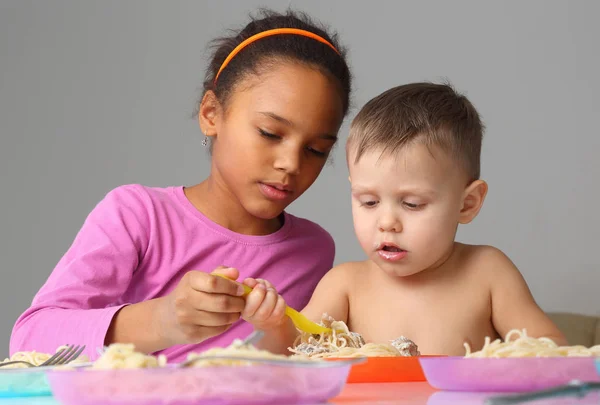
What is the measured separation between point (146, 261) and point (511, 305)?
0.72 meters

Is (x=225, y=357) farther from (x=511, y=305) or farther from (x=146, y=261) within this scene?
(x=146, y=261)

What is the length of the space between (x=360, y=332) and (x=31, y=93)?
2.31 meters

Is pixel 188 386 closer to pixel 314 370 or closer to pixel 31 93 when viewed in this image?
pixel 314 370

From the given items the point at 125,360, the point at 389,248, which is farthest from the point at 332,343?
the point at 125,360

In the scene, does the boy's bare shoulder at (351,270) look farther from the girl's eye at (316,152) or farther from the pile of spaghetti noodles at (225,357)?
the pile of spaghetti noodles at (225,357)

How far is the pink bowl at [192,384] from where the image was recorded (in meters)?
0.55

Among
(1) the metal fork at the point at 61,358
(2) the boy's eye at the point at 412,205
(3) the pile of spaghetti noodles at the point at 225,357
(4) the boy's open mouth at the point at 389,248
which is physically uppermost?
(2) the boy's eye at the point at 412,205

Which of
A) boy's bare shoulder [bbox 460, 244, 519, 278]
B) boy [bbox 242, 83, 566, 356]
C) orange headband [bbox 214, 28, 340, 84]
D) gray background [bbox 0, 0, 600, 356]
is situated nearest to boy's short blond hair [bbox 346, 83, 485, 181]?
boy [bbox 242, 83, 566, 356]

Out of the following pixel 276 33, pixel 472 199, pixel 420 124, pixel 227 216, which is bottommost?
pixel 227 216

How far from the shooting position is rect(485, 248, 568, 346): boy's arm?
4.05 ft

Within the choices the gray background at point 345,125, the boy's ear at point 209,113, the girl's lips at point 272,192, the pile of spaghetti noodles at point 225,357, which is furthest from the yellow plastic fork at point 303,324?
the gray background at point 345,125

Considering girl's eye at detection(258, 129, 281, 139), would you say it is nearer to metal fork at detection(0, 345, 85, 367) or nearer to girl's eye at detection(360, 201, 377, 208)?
girl's eye at detection(360, 201, 377, 208)

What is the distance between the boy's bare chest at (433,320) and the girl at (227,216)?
11.7 inches

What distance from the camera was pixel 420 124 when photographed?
48.8 inches
